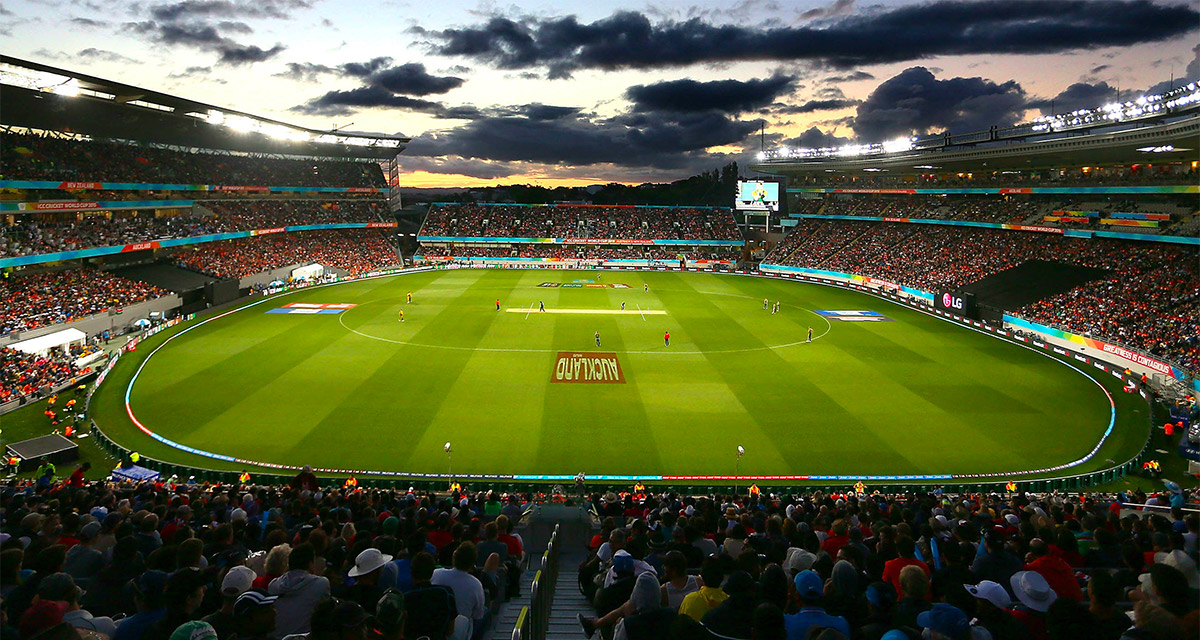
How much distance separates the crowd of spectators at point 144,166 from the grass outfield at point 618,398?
19737 millimetres

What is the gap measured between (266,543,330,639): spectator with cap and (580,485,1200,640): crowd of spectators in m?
2.70

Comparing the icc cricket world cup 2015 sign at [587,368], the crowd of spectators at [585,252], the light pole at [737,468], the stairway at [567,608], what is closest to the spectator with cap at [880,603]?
the stairway at [567,608]

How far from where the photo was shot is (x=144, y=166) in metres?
63.6

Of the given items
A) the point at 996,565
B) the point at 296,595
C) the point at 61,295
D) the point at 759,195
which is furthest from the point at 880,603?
the point at 759,195

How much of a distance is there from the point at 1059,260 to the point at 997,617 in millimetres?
64786

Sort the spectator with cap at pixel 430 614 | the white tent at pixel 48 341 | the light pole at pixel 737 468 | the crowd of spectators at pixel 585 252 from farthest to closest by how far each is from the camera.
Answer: the crowd of spectators at pixel 585 252 < the white tent at pixel 48 341 < the light pole at pixel 737 468 < the spectator with cap at pixel 430 614

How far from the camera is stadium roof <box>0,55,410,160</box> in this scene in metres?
44.9

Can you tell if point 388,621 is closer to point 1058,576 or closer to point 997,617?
point 997,617

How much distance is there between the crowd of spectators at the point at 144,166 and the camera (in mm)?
50281

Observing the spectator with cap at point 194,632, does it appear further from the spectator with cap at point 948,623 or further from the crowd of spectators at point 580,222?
the crowd of spectators at point 580,222

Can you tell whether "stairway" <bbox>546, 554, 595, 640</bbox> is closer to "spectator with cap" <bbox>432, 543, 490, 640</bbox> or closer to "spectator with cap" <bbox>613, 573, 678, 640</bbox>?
"spectator with cap" <bbox>432, 543, 490, 640</bbox>

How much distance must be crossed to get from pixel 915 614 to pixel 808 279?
80.8m

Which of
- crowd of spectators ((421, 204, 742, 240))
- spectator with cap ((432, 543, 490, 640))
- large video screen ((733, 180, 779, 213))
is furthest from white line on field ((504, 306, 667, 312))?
spectator with cap ((432, 543, 490, 640))

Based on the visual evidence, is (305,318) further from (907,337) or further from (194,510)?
(907,337)
